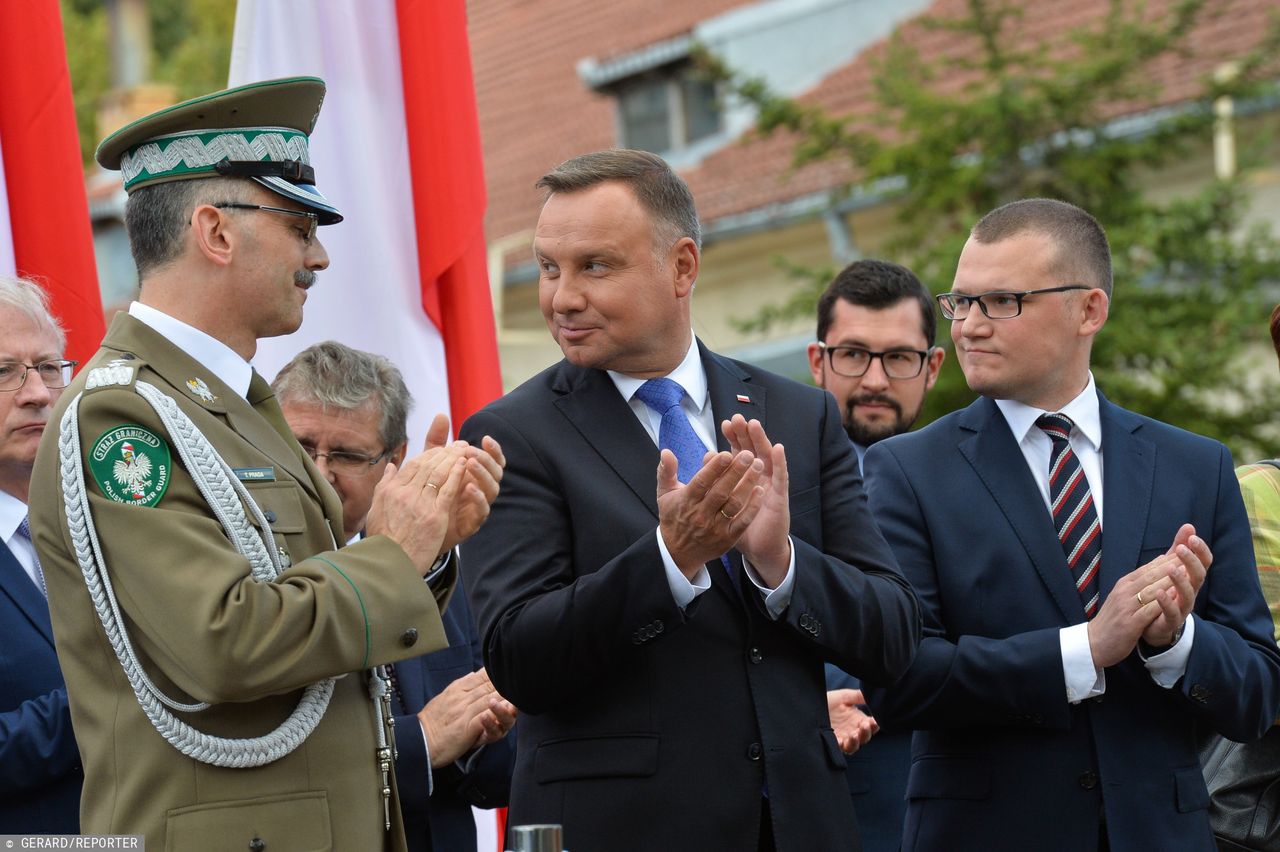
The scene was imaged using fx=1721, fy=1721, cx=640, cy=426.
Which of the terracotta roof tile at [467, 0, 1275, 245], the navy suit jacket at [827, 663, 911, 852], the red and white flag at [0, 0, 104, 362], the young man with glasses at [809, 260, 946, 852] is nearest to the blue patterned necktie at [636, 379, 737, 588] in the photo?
the navy suit jacket at [827, 663, 911, 852]

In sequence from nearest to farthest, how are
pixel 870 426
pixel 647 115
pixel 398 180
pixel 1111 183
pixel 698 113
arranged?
pixel 870 426 < pixel 398 180 < pixel 1111 183 < pixel 698 113 < pixel 647 115

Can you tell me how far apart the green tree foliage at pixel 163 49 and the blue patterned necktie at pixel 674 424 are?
24.0 m

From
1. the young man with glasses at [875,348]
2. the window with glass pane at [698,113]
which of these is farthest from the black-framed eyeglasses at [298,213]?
the window with glass pane at [698,113]

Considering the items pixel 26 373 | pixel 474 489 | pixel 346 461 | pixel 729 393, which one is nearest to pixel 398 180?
pixel 346 461

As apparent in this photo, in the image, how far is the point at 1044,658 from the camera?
155 inches

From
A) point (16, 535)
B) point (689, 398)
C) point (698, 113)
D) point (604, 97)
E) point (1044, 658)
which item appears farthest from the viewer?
point (604, 97)

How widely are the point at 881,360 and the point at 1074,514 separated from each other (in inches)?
62.9

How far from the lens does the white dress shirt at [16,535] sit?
396 centimetres

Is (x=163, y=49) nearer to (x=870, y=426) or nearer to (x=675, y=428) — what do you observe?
(x=870, y=426)

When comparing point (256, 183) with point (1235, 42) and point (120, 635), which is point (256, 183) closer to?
point (120, 635)

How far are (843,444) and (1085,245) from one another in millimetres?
1132

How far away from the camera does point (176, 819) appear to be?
2953 millimetres

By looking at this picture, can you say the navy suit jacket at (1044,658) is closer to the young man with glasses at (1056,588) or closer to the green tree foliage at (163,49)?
the young man with glasses at (1056,588)

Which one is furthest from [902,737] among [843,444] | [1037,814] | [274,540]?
[274,540]
